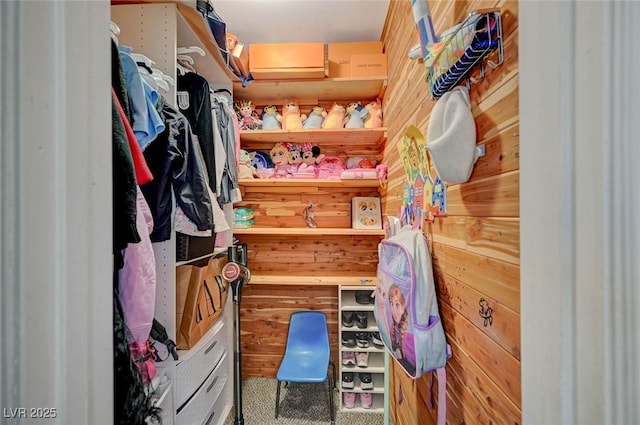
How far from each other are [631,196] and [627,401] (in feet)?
0.90

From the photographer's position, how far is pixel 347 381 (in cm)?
183

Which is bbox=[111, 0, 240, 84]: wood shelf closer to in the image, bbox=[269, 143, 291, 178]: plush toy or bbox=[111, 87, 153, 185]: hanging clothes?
bbox=[269, 143, 291, 178]: plush toy

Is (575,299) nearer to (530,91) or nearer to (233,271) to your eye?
(530,91)

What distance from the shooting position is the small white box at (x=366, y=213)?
2.14m

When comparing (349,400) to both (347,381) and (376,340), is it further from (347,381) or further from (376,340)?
(376,340)

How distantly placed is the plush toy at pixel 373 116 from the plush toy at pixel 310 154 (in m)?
0.45

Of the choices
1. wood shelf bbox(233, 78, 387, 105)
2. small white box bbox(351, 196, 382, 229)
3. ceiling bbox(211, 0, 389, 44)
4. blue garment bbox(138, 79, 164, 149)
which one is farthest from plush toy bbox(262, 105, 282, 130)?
blue garment bbox(138, 79, 164, 149)

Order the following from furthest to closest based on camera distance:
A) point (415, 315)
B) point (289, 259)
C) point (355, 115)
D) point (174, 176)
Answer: point (289, 259), point (355, 115), point (174, 176), point (415, 315)

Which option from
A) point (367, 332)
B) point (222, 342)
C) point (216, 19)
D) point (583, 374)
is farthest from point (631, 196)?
point (222, 342)

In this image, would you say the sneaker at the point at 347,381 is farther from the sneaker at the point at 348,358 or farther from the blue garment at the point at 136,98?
the blue garment at the point at 136,98

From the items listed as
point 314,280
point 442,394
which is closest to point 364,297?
point 314,280

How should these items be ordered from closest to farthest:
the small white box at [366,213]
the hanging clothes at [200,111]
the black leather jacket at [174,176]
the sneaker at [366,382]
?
the black leather jacket at [174,176]
the hanging clothes at [200,111]
the sneaker at [366,382]
the small white box at [366,213]

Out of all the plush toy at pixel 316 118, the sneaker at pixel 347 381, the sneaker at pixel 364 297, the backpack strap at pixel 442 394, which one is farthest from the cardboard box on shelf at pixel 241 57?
the sneaker at pixel 347 381

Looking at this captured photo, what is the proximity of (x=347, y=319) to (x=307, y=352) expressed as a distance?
1.32 feet
